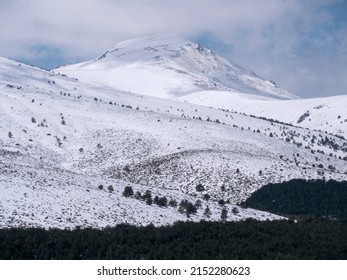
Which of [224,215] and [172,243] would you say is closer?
[172,243]

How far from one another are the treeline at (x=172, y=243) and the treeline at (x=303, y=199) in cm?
2173

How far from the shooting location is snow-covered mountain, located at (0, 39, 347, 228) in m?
35.9

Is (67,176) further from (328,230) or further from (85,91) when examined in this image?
(85,91)

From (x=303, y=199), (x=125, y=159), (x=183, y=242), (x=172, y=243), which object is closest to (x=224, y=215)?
(x=183, y=242)

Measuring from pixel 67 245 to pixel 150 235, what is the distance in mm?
5049

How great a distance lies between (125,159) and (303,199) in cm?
2853

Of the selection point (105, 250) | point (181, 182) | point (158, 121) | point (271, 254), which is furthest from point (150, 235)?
point (158, 121)

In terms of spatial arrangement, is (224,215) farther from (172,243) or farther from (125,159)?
(125,159)

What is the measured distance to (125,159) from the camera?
73688 millimetres

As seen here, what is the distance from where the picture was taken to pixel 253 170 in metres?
66.7

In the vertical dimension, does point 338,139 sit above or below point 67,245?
above

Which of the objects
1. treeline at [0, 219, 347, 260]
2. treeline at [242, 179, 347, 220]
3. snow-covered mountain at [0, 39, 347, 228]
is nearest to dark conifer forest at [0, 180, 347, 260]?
treeline at [0, 219, 347, 260]

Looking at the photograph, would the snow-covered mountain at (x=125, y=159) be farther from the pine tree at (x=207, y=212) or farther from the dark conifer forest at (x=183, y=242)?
the dark conifer forest at (x=183, y=242)

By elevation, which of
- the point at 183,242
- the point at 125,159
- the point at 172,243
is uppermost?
the point at 125,159
